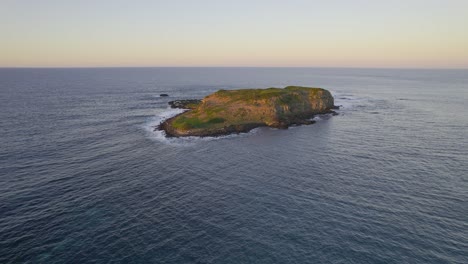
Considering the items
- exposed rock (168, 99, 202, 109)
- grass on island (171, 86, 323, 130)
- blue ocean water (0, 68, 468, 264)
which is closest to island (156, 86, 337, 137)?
grass on island (171, 86, 323, 130)

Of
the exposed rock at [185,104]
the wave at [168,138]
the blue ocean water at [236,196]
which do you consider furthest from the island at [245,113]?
the exposed rock at [185,104]

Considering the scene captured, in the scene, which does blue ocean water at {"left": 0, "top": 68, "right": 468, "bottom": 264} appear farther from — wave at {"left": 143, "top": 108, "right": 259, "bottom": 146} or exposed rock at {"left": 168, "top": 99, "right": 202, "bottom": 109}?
exposed rock at {"left": 168, "top": 99, "right": 202, "bottom": 109}

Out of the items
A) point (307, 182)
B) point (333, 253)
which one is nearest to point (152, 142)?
point (307, 182)

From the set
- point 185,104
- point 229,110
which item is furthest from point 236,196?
point 185,104

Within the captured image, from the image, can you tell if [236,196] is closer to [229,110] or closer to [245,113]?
[245,113]

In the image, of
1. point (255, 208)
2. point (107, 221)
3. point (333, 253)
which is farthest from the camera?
point (255, 208)

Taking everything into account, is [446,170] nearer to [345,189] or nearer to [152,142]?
[345,189]
